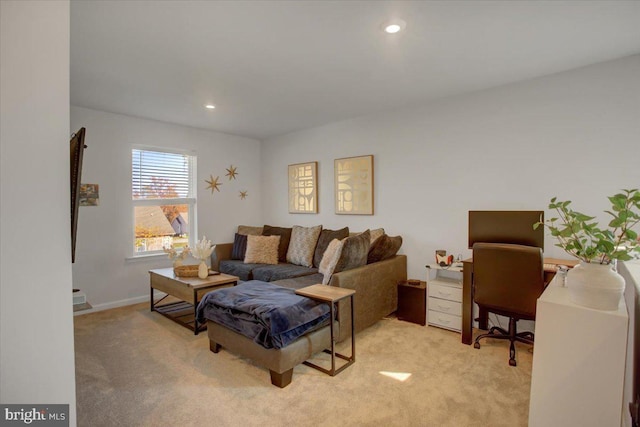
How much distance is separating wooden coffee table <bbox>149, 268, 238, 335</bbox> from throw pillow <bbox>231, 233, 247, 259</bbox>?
979 mm

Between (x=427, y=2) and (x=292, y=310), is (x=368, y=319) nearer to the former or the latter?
(x=292, y=310)

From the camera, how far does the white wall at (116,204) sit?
3793mm

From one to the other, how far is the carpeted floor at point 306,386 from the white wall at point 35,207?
1.12 metres

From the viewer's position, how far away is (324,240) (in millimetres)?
4184

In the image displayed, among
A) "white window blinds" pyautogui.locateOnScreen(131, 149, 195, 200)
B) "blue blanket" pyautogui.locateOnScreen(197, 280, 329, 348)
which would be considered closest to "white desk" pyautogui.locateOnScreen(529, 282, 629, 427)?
"blue blanket" pyautogui.locateOnScreen(197, 280, 329, 348)

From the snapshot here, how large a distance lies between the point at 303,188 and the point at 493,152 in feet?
8.73

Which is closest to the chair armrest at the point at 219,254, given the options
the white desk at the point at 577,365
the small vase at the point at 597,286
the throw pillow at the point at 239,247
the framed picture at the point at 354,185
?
the throw pillow at the point at 239,247

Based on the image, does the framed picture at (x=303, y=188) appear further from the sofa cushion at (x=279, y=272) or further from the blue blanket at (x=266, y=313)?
the blue blanket at (x=266, y=313)

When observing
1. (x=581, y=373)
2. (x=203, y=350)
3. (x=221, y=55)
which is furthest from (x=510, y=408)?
(x=221, y=55)

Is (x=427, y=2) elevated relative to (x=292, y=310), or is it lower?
elevated

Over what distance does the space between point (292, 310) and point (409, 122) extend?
2.67 meters

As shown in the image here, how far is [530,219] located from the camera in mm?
2723

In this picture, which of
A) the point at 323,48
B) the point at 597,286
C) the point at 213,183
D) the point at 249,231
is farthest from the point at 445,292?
the point at 213,183

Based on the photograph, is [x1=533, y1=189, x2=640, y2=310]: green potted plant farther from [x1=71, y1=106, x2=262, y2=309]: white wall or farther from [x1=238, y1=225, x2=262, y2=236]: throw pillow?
[x1=71, y1=106, x2=262, y2=309]: white wall
